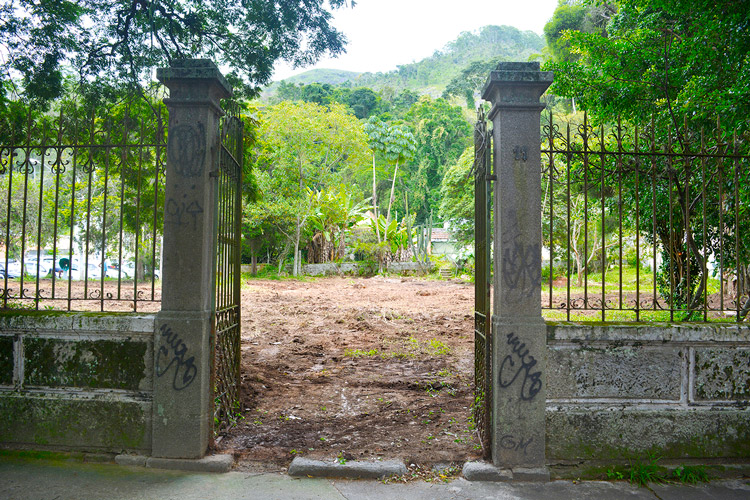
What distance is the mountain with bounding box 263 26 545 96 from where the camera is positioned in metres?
102

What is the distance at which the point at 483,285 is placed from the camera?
431 cm

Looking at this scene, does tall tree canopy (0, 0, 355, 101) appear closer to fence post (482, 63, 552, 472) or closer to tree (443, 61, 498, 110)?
fence post (482, 63, 552, 472)

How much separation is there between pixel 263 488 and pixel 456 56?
4673 inches

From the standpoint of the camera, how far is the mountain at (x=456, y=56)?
10211 centimetres

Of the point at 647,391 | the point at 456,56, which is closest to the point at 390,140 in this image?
the point at 647,391

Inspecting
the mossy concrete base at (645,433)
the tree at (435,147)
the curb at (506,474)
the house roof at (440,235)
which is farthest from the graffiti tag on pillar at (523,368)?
the house roof at (440,235)

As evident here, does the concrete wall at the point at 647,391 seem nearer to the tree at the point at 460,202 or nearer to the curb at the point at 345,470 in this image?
the curb at the point at 345,470

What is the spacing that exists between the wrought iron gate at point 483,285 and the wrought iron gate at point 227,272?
7.51 feet

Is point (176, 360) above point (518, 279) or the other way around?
the other way around

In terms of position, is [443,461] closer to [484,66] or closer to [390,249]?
[390,249]

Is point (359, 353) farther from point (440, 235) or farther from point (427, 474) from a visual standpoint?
point (440, 235)

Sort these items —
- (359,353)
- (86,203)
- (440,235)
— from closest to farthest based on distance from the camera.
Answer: (359,353) < (86,203) < (440,235)

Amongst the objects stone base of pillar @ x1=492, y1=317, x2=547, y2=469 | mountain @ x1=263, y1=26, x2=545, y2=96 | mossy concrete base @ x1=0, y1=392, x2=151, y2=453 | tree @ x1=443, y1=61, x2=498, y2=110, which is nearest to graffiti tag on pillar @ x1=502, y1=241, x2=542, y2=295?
stone base of pillar @ x1=492, y1=317, x2=547, y2=469

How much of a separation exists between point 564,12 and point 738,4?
2756 centimetres
